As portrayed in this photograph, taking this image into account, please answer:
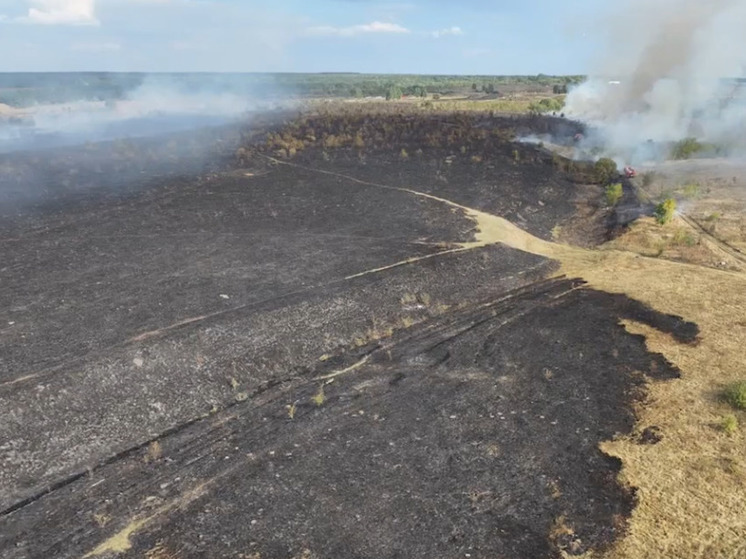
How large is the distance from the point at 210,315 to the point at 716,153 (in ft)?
138

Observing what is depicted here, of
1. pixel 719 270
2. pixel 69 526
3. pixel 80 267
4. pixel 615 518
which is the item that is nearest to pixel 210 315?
pixel 80 267

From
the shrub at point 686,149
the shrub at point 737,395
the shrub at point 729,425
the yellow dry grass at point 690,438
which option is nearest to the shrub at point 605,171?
the shrub at point 686,149

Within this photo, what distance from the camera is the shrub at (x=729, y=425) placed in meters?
11.1

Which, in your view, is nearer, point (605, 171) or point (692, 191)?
point (692, 191)

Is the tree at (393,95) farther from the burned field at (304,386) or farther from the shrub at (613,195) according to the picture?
the burned field at (304,386)

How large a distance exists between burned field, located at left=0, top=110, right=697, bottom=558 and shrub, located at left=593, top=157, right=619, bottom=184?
34.7 ft

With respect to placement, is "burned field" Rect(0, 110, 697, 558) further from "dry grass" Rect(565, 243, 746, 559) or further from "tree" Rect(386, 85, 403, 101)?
"tree" Rect(386, 85, 403, 101)

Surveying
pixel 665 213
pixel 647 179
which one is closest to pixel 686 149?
pixel 647 179

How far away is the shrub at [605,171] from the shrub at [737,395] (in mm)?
24404

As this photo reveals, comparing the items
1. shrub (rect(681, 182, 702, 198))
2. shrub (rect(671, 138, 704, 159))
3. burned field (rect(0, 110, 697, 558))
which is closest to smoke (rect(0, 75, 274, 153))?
burned field (rect(0, 110, 697, 558))

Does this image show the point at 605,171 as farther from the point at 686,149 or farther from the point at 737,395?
the point at 737,395

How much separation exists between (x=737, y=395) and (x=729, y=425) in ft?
3.99

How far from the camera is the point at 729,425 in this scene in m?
11.1

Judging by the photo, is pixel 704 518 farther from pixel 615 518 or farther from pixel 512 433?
pixel 512 433
